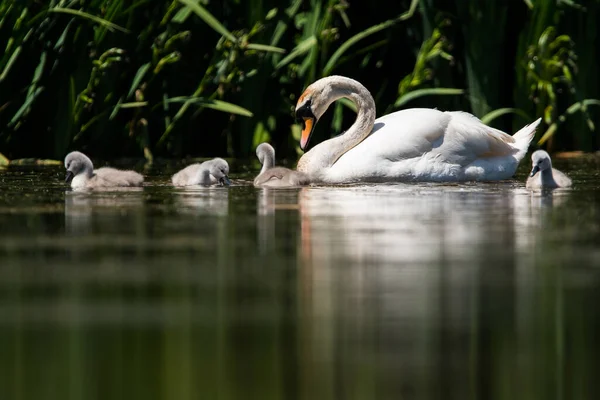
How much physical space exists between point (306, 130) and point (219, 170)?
4.85ft

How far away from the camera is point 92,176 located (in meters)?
10.2

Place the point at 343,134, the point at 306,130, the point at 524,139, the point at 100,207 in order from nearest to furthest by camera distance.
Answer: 1. the point at 100,207
2. the point at 343,134
3. the point at 524,139
4. the point at 306,130

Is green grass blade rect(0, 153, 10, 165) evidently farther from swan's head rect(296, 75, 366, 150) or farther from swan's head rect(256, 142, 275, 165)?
swan's head rect(296, 75, 366, 150)

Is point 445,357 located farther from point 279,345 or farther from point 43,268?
point 43,268

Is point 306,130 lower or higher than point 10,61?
lower

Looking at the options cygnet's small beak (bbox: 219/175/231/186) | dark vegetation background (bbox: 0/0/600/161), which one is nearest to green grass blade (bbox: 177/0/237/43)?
dark vegetation background (bbox: 0/0/600/161)

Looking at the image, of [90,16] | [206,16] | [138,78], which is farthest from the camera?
[138,78]

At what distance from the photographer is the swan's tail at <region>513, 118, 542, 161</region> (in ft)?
36.6

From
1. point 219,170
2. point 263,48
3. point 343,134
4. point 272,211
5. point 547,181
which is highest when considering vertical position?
point 263,48


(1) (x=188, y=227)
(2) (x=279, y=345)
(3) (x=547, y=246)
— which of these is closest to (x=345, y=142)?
(1) (x=188, y=227)

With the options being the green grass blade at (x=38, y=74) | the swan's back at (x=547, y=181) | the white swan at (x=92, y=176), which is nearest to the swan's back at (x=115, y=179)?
the white swan at (x=92, y=176)

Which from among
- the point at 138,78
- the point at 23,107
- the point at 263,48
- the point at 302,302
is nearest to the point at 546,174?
the point at 263,48

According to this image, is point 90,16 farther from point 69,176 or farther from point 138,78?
point 69,176

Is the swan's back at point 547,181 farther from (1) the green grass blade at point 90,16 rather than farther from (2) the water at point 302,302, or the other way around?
(1) the green grass blade at point 90,16
